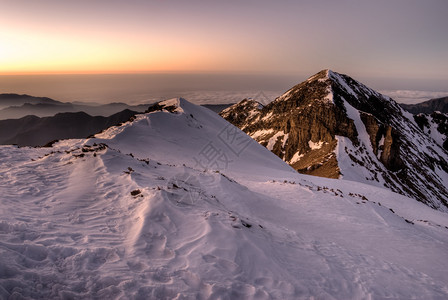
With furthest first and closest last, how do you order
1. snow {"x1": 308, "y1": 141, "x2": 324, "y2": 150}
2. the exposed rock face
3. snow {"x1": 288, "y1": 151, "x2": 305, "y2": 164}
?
1. snow {"x1": 308, "y1": 141, "x2": 324, "y2": 150}
2. snow {"x1": 288, "y1": 151, "x2": 305, "y2": 164}
3. the exposed rock face

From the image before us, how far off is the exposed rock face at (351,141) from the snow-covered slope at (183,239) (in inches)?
1923

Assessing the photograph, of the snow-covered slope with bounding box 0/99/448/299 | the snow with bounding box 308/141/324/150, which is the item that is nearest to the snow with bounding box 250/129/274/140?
the snow with bounding box 308/141/324/150

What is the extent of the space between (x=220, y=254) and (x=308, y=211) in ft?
28.8

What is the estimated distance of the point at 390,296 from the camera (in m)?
6.59

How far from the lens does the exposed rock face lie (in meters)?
65.1

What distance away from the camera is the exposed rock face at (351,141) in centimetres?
6506

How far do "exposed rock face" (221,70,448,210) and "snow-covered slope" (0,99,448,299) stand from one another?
48.9m

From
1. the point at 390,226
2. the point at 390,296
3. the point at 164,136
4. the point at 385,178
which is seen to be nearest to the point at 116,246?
the point at 390,296

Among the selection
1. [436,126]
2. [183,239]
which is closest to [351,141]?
[183,239]

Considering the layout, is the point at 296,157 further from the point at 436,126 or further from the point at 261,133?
the point at 436,126

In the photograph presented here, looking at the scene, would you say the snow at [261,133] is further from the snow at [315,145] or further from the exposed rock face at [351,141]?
the snow at [315,145]

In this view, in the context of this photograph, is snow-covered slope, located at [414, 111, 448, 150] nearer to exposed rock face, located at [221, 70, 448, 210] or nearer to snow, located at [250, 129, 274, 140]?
exposed rock face, located at [221, 70, 448, 210]

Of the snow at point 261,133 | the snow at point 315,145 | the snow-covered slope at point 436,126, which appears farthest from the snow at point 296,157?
the snow-covered slope at point 436,126

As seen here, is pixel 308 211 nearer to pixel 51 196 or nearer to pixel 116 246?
pixel 116 246
